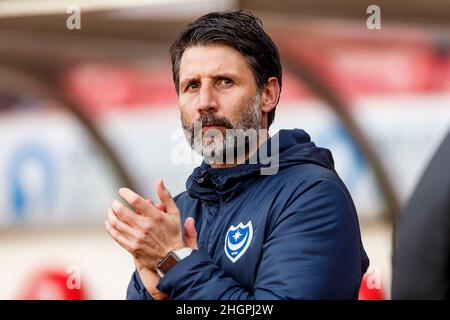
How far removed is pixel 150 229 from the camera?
1.40m

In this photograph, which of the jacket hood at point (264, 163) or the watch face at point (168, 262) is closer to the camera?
the watch face at point (168, 262)

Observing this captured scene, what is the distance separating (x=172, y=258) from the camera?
4.66 feet

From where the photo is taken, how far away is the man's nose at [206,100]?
1.50 meters

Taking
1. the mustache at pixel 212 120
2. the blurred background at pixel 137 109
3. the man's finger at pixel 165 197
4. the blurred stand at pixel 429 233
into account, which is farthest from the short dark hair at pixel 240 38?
the blurred background at pixel 137 109

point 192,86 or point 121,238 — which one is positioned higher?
point 192,86

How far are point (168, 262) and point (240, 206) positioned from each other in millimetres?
187

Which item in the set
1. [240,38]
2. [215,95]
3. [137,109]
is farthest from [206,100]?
[137,109]

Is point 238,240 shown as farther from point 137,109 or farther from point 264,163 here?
point 137,109

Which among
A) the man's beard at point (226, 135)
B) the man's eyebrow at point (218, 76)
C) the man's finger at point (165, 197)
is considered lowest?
the man's finger at point (165, 197)

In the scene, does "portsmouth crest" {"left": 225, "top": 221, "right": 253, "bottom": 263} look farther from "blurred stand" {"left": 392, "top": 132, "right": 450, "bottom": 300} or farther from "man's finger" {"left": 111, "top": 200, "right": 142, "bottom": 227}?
"blurred stand" {"left": 392, "top": 132, "right": 450, "bottom": 300}

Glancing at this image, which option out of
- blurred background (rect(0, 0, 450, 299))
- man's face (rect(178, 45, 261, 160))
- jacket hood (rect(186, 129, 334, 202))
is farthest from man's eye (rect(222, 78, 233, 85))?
blurred background (rect(0, 0, 450, 299))

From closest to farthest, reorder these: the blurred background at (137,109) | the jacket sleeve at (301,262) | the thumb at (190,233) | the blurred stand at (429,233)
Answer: the blurred stand at (429,233), the jacket sleeve at (301,262), the thumb at (190,233), the blurred background at (137,109)

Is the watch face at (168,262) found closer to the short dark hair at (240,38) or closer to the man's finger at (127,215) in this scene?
the man's finger at (127,215)
